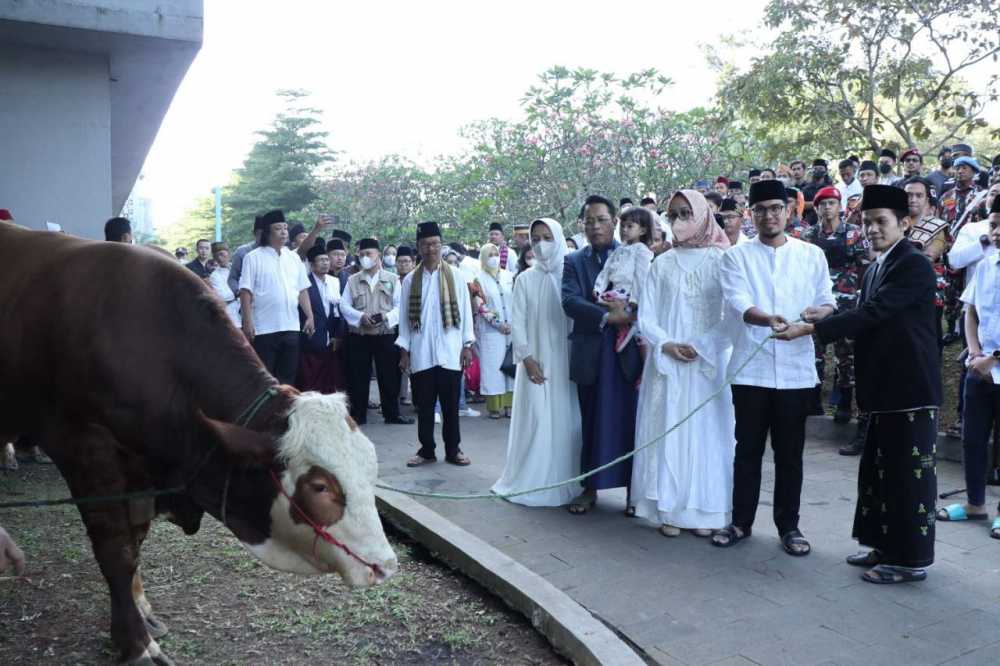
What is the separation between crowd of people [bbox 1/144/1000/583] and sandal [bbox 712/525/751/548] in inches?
0.6

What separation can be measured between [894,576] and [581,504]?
7.27ft

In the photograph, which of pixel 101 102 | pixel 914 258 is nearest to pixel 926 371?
pixel 914 258

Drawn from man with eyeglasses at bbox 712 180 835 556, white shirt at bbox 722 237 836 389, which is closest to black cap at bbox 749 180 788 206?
man with eyeglasses at bbox 712 180 835 556

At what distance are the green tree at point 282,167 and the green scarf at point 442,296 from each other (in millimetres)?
30841

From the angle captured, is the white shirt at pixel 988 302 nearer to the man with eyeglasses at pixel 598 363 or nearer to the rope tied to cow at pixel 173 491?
the man with eyeglasses at pixel 598 363

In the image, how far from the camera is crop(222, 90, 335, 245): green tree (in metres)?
38.0

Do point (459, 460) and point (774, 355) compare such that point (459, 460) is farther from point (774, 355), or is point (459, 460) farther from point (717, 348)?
point (774, 355)

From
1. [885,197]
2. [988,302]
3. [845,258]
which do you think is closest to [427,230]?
[845,258]

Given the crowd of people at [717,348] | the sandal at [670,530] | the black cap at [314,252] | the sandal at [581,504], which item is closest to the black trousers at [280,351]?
the crowd of people at [717,348]

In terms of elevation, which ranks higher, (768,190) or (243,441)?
(768,190)

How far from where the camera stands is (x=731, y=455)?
5.72m

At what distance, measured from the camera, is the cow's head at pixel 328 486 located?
308cm

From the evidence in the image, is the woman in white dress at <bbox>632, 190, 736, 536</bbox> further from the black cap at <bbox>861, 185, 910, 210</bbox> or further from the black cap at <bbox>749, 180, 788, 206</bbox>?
the black cap at <bbox>861, 185, 910, 210</bbox>

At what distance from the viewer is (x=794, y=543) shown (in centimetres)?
511
